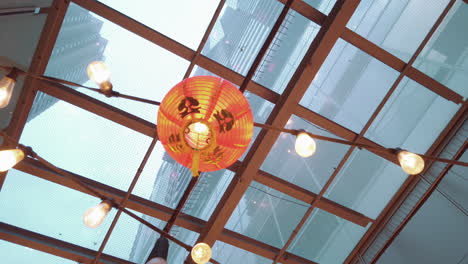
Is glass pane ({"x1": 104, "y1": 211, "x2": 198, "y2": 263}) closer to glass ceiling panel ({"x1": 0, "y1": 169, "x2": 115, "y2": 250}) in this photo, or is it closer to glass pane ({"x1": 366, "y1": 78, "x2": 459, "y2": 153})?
glass ceiling panel ({"x1": 0, "y1": 169, "x2": 115, "y2": 250})

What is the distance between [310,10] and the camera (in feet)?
13.0

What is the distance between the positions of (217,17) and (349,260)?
408cm

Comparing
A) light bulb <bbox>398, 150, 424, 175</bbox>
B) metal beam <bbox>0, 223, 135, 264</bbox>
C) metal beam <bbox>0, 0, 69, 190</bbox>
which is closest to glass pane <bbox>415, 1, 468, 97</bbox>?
light bulb <bbox>398, 150, 424, 175</bbox>

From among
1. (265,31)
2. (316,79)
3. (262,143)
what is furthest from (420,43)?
(262,143)

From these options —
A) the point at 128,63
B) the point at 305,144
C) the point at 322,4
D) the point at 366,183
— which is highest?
the point at 322,4

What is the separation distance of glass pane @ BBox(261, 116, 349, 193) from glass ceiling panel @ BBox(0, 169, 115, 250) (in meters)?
2.56

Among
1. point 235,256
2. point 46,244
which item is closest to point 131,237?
point 46,244

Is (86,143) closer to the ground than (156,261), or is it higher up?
higher up

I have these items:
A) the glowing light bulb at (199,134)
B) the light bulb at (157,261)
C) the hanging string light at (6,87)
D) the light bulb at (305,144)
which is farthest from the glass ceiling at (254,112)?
the glowing light bulb at (199,134)

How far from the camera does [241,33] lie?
4.55m

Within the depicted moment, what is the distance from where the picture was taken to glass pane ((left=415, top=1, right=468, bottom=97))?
13.5 ft

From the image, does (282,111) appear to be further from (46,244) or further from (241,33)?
(46,244)

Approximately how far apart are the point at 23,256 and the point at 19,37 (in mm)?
3126

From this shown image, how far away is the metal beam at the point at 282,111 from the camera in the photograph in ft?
12.5
